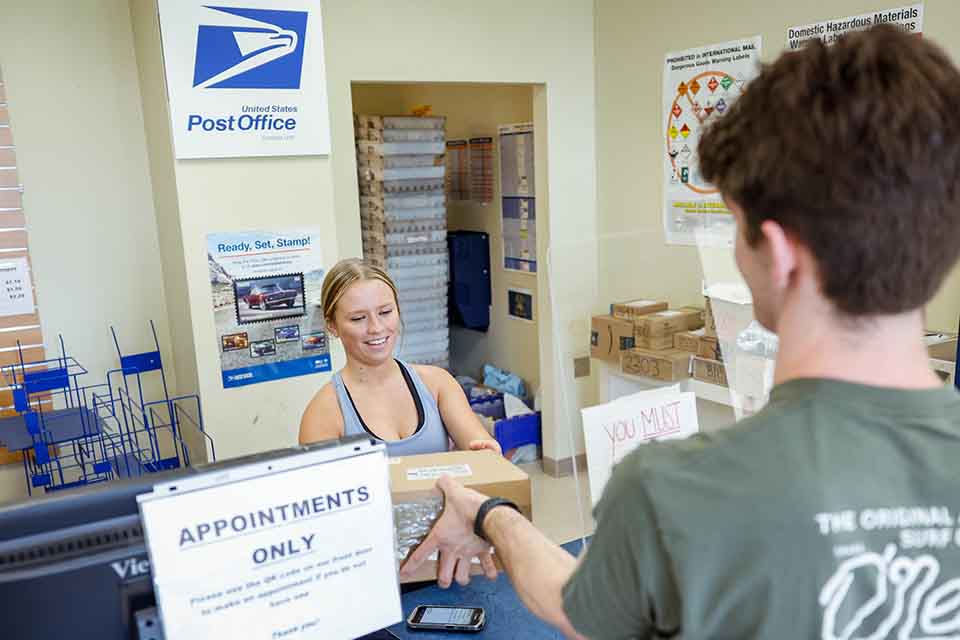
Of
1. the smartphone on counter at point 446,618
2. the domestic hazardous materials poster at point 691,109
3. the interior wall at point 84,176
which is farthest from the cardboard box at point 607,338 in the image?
the interior wall at point 84,176

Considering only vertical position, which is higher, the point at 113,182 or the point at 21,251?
the point at 113,182

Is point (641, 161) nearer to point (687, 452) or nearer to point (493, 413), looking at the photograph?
point (493, 413)

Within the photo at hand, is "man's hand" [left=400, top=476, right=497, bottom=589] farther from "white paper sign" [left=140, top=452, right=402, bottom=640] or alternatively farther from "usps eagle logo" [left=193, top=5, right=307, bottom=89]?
"usps eagle logo" [left=193, top=5, right=307, bottom=89]

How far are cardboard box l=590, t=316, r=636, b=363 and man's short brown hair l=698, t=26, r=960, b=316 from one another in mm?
1015

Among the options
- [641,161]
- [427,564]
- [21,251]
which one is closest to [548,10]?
[641,161]

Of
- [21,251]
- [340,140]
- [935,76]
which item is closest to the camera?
[935,76]

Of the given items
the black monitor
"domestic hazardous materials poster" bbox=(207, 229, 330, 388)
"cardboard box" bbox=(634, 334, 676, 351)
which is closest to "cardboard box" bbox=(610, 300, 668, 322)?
"cardboard box" bbox=(634, 334, 676, 351)

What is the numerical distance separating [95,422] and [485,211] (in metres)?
2.77

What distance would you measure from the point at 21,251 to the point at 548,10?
2630 mm

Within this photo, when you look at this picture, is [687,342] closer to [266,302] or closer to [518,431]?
[266,302]

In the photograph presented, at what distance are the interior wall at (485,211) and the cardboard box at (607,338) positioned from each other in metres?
2.60

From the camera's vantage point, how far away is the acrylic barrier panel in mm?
1504

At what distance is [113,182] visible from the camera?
10.0 feet

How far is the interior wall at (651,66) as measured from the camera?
2.57 m
